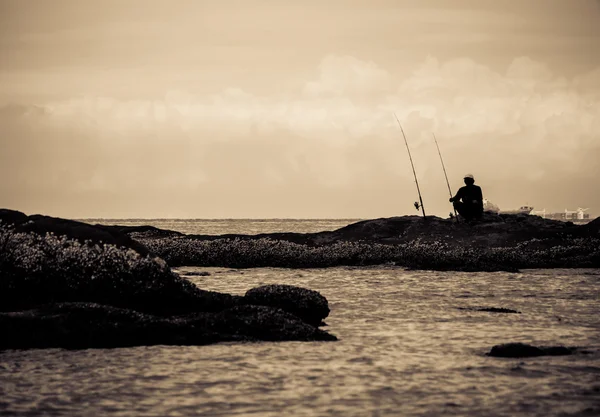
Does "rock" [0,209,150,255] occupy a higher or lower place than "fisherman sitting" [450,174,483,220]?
lower

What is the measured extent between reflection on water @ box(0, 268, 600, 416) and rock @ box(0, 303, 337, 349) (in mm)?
347

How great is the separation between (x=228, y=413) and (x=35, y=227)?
33.4ft

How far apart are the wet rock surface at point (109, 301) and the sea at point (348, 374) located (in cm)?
41

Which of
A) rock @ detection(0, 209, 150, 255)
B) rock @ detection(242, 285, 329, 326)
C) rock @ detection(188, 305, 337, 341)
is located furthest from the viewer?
rock @ detection(0, 209, 150, 255)

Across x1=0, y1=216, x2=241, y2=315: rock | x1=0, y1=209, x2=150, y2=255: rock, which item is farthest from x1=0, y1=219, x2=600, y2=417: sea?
x1=0, y1=209, x2=150, y2=255: rock

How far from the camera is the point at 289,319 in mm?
16828

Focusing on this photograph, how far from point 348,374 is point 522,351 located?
11.1 ft

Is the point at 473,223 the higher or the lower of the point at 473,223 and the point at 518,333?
the higher

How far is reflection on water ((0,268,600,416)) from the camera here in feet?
36.9

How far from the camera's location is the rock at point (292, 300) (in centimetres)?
1809

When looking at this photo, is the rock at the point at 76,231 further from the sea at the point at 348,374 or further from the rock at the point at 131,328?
the sea at the point at 348,374

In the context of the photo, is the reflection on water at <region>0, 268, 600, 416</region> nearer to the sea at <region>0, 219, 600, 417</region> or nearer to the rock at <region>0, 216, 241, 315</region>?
the sea at <region>0, 219, 600, 417</region>

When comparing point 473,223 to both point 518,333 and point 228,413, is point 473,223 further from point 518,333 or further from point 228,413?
point 228,413

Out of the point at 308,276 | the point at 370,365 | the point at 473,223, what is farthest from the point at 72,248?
the point at 473,223
